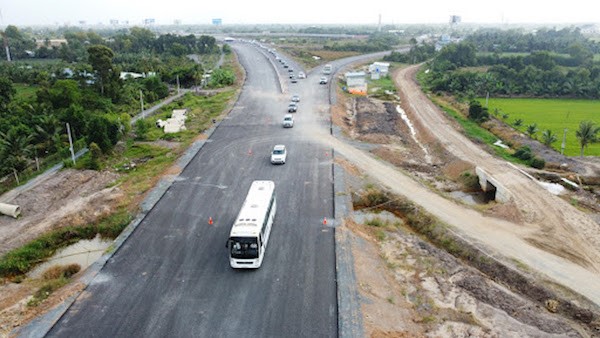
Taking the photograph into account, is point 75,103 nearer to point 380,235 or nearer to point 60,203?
point 60,203

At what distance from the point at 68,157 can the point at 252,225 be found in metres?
32.0

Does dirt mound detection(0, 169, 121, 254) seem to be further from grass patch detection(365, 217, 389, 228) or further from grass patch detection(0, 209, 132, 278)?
grass patch detection(365, 217, 389, 228)

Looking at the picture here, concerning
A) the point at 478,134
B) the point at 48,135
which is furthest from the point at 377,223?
the point at 48,135

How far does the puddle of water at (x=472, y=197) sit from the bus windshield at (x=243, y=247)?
2307 centimetres

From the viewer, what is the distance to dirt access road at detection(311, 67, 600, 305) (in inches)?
1101

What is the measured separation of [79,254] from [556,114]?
72279mm

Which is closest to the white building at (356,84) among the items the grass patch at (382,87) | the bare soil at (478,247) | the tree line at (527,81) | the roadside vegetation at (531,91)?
the grass patch at (382,87)

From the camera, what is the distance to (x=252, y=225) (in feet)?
80.0

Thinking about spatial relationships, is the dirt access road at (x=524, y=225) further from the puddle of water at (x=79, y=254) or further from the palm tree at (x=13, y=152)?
the palm tree at (x=13, y=152)

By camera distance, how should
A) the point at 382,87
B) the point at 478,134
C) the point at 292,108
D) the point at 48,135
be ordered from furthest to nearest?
1. the point at 382,87
2. the point at 292,108
3. the point at 478,134
4. the point at 48,135

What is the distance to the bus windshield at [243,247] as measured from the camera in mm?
23906

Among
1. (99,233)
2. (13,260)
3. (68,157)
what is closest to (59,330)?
(13,260)

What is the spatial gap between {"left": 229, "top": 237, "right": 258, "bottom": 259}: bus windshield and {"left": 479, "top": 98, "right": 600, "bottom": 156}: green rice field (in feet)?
143

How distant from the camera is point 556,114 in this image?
70688mm
